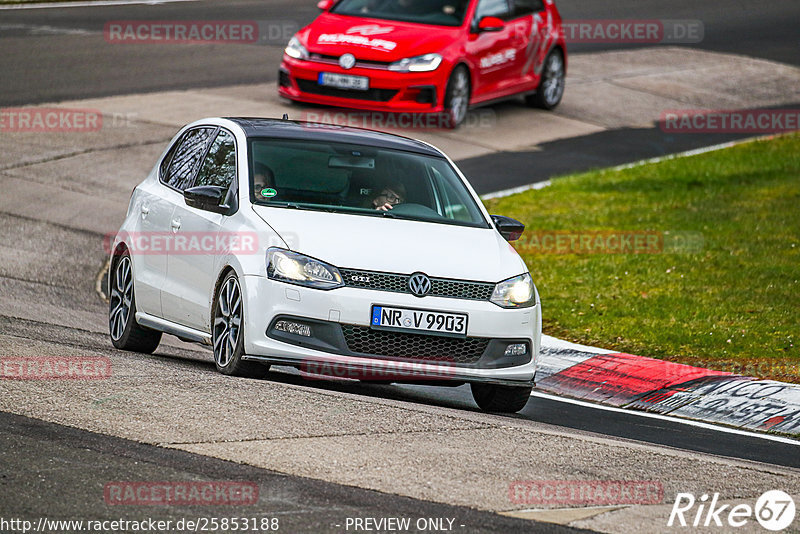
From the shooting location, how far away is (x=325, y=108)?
19953 mm

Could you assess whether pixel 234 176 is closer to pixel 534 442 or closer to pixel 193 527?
pixel 534 442

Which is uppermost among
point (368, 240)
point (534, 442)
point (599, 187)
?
point (368, 240)

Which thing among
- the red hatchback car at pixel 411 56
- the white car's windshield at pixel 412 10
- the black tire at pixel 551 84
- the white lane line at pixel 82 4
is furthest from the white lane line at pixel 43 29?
the black tire at pixel 551 84

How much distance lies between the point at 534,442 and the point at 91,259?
7589mm

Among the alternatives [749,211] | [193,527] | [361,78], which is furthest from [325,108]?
[193,527]

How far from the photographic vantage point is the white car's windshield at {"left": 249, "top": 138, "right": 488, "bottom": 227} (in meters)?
9.10

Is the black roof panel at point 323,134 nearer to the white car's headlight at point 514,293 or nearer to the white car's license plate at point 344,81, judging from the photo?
the white car's headlight at point 514,293

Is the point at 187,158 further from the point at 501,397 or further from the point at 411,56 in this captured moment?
the point at 411,56

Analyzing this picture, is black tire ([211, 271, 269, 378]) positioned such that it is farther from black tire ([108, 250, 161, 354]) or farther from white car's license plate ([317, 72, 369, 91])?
white car's license plate ([317, 72, 369, 91])

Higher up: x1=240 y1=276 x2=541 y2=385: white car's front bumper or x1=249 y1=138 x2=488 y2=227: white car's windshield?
x1=249 y1=138 x2=488 y2=227: white car's windshield

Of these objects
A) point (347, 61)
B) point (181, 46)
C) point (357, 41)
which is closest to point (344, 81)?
point (347, 61)

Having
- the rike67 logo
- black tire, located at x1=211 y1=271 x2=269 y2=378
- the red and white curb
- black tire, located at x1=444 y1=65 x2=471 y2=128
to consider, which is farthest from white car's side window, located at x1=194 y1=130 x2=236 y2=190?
black tire, located at x1=444 y1=65 x2=471 y2=128

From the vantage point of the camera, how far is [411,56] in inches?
748

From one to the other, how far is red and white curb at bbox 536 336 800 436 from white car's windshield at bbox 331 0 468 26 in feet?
32.5
